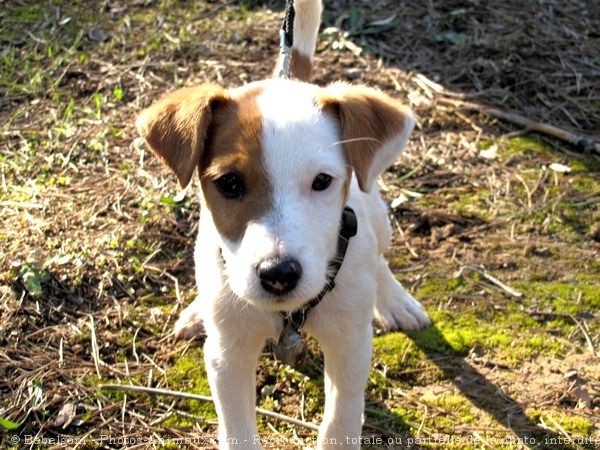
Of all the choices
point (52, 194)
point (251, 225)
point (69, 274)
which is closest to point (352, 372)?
point (251, 225)

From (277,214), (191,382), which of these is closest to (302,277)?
(277,214)

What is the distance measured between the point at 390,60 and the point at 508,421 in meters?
4.04

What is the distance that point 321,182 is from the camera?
3.26 meters

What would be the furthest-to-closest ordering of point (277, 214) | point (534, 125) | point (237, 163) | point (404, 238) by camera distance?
point (534, 125) → point (404, 238) → point (237, 163) → point (277, 214)

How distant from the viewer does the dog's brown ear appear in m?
3.37

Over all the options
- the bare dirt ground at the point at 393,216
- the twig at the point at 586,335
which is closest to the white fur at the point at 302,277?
the bare dirt ground at the point at 393,216

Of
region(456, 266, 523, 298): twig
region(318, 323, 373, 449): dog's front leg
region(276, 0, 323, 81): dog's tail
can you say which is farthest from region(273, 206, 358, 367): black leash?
region(456, 266, 523, 298): twig

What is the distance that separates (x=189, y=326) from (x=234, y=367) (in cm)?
109

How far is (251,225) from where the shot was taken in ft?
10.3

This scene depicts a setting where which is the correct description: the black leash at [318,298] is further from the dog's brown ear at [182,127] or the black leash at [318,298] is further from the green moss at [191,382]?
the green moss at [191,382]

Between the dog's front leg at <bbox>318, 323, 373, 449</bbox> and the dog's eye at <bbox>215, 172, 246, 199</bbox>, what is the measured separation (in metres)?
0.77

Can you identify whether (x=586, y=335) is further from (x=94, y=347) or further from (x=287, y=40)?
(x=94, y=347)

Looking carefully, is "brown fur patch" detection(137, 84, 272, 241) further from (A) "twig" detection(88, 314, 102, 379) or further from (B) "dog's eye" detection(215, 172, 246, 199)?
(A) "twig" detection(88, 314, 102, 379)

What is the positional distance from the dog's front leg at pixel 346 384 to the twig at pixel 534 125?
3.18m
